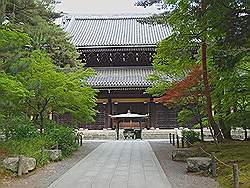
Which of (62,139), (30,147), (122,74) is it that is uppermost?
(122,74)

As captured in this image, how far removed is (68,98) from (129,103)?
1627 cm

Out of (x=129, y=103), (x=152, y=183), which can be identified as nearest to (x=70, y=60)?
(x=152, y=183)

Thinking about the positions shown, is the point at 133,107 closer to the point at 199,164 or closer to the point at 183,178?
the point at 199,164

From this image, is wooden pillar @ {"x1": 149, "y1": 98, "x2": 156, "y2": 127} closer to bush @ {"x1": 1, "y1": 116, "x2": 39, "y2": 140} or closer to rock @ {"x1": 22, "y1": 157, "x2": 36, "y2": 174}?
bush @ {"x1": 1, "y1": 116, "x2": 39, "y2": 140}

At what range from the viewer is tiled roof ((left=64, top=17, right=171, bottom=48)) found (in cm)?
3209

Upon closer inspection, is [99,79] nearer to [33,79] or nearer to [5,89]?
[33,79]

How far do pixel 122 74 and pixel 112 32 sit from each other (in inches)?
338

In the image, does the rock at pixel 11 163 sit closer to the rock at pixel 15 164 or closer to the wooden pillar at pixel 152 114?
the rock at pixel 15 164

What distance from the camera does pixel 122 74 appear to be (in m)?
29.9

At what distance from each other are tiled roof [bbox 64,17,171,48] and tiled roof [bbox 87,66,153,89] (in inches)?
90.0

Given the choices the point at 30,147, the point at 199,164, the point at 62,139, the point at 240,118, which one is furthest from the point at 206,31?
the point at 62,139

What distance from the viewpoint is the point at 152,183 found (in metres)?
8.81

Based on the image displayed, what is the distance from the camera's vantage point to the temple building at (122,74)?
28.3 meters


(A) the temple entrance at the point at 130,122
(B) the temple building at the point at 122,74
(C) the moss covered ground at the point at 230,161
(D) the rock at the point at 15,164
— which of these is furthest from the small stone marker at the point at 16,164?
(A) the temple entrance at the point at 130,122
